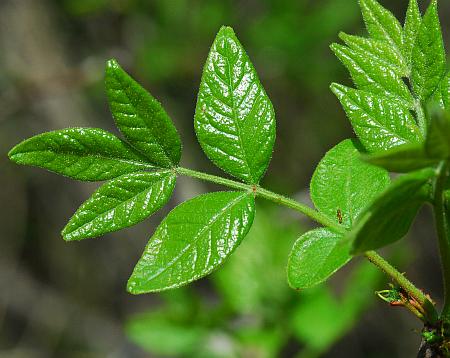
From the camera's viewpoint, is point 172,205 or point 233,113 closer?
point 233,113

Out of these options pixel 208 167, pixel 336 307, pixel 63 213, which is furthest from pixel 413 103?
pixel 63 213

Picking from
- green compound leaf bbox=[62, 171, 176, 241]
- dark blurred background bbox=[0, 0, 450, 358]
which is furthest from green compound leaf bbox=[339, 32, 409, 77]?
dark blurred background bbox=[0, 0, 450, 358]

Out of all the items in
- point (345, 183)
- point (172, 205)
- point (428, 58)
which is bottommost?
point (172, 205)

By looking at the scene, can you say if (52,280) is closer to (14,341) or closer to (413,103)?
(14,341)

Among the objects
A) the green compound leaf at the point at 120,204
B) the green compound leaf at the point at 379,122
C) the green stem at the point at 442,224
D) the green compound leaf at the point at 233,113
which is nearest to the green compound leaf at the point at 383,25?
the green compound leaf at the point at 379,122

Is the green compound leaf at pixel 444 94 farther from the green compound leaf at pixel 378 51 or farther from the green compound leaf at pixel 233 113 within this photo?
the green compound leaf at pixel 233 113

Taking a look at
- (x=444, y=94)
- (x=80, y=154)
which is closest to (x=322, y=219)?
(x=444, y=94)

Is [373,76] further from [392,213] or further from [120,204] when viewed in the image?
[120,204]

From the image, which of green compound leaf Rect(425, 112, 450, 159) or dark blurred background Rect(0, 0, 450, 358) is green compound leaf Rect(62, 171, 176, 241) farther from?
dark blurred background Rect(0, 0, 450, 358)
